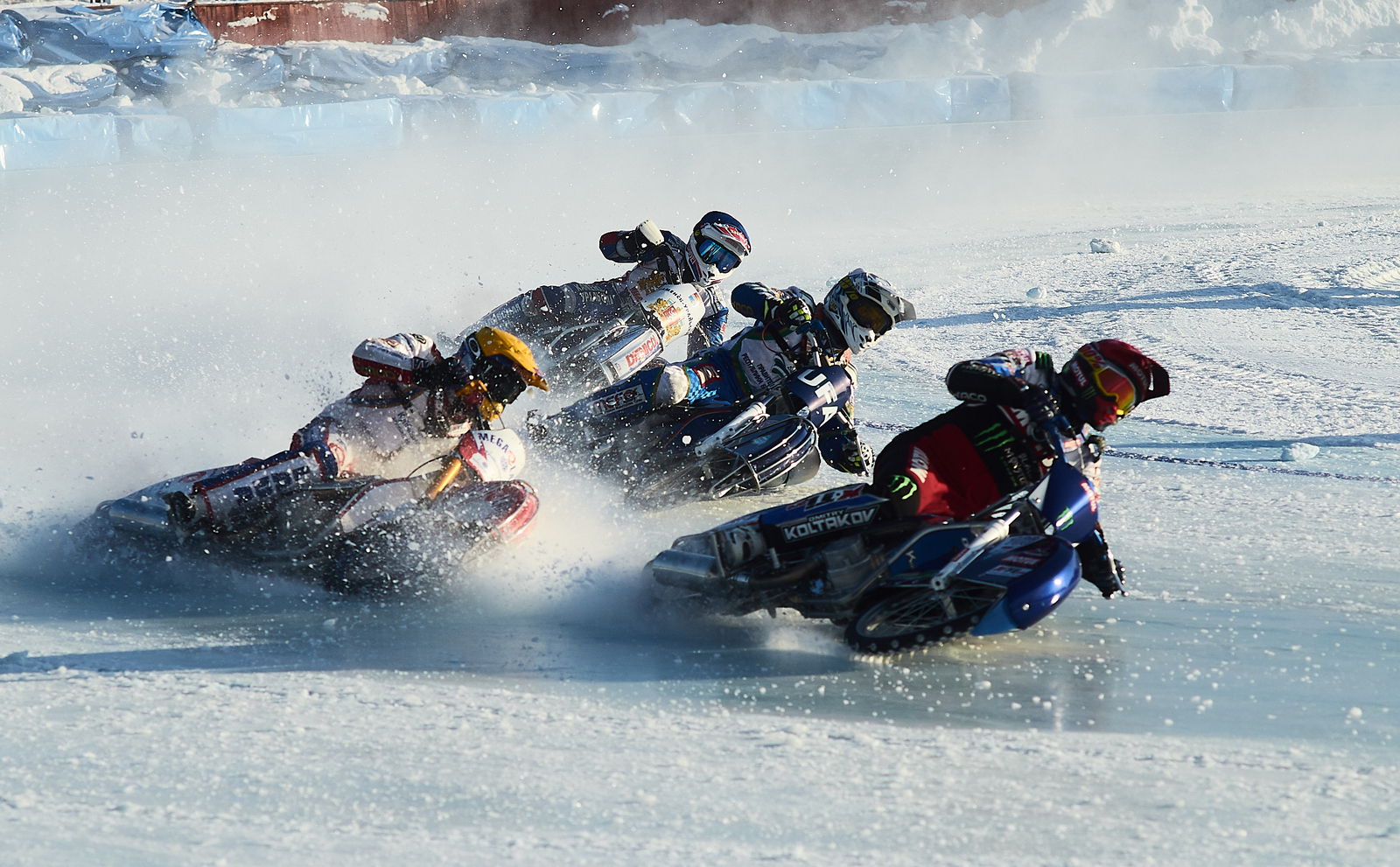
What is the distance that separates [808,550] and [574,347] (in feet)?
12.6

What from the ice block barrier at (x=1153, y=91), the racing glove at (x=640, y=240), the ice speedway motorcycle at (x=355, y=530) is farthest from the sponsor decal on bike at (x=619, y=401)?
the ice block barrier at (x=1153, y=91)

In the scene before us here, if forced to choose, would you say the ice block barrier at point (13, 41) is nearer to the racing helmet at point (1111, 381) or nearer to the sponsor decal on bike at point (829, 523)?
the sponsor decal on bike at point (829, 523)

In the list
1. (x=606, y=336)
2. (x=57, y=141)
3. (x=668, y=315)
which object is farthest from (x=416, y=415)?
(x=57, y=141)

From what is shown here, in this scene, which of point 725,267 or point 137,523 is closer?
point 137,523

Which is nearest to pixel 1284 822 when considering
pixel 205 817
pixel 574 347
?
pixel 205 817

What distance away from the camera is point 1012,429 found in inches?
208

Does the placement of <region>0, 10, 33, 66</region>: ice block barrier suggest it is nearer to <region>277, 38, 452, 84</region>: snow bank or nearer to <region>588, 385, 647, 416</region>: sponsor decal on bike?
<region>277, 38, 452, 84</region>: snow bank

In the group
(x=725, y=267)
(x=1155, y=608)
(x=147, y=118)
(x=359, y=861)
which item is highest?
(x=147, y=118)

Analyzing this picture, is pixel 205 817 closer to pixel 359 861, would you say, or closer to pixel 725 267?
pixel 359 861

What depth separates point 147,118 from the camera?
51.8 feet

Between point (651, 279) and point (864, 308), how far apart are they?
252 centimetres

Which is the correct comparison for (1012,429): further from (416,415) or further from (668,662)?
(416,415)

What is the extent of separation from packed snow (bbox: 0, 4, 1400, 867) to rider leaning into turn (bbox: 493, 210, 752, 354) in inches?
60.2

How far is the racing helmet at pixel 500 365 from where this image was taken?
603cm
